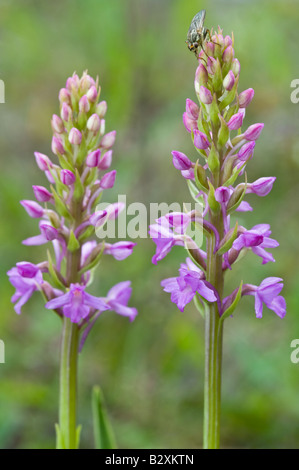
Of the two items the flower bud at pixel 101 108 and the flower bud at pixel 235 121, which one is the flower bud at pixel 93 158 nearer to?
the flower bud at pixel 101 108

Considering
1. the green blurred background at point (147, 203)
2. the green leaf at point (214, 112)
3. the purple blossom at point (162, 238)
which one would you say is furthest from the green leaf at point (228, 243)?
the green blurred background at point (147, 203)

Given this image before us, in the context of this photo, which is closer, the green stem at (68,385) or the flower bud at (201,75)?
the flower bud at (201,75)

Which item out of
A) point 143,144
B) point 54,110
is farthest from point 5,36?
point 143,144

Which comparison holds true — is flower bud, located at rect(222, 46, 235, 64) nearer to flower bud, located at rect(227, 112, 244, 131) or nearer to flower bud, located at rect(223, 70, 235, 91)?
flower bud, located at rect(223, 70, 235, 91)

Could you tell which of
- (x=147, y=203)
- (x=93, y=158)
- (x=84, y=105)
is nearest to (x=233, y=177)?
(x=93, y=158)

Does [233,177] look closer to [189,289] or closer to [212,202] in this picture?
[212,202]

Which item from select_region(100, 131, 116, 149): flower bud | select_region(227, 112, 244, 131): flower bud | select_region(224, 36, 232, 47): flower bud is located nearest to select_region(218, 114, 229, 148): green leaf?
select_region(227, 112, 244, 131): flower bud
